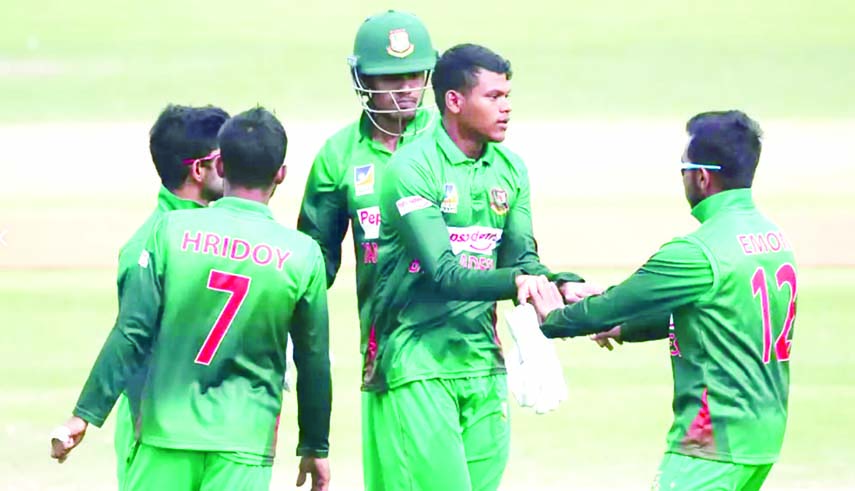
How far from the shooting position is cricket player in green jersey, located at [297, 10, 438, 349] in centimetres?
532

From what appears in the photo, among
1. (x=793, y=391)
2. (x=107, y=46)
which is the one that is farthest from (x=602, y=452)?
(x=107, y=46)

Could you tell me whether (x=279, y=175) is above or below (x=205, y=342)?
above

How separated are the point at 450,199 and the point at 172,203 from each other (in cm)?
79

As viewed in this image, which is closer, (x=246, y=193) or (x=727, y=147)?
(x=246, y=193)

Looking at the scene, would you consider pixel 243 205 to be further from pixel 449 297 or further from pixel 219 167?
pixel 449 297

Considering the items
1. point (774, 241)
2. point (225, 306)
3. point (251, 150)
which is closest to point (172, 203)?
point (251, 150)

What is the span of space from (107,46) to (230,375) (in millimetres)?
12022

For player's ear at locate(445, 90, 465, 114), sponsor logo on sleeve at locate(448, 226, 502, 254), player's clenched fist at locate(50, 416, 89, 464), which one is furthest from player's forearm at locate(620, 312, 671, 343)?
player's clenched fist at locate(50, 416, 89, 464)

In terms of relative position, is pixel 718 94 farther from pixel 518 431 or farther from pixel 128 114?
pixel 518 431

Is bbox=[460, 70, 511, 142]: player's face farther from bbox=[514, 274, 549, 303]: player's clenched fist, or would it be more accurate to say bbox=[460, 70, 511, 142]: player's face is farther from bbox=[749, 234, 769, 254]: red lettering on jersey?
bbox=[749, 234, 769, 254]: red lettering on jersey

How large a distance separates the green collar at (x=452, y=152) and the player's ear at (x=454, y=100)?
7 centimetres

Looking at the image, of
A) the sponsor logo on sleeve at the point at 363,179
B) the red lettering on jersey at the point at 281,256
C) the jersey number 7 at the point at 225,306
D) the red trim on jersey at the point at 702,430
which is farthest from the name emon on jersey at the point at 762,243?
the sponsor logo on sleeve at the point at 363,179

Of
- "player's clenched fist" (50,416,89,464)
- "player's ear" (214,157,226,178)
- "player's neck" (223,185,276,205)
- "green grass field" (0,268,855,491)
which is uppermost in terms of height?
"player's ear" (214,157,226,178)

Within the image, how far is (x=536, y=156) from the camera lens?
13.6 m
